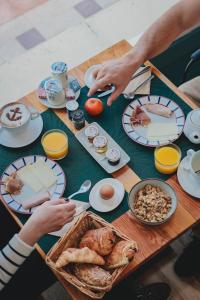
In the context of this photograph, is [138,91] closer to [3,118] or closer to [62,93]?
[62,93]

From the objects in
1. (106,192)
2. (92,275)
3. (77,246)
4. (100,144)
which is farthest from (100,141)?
(92,275)

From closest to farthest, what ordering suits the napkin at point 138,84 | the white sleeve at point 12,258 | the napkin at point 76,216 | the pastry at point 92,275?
the pastry at point 92,275 < the white sleeve at point 12,258 < the napkin at point 76,216 < the napkin at point 138,84

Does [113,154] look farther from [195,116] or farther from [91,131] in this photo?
[195,116]

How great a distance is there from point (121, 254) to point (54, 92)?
2.73 feet

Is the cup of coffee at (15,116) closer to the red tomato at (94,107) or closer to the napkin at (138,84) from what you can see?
the red tomato at (94,107)

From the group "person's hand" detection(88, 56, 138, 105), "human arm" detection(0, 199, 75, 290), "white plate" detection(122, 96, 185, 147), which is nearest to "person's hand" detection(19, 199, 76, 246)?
"human arm" detection(0, 199, 75, 290)

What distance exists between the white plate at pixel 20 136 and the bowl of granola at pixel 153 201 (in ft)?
1.80

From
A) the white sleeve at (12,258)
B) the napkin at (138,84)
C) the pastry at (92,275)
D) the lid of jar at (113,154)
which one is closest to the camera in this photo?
the pastry at (92,275)

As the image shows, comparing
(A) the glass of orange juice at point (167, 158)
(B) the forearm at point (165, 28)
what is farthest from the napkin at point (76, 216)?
(B) the forearm at point (165, 28)

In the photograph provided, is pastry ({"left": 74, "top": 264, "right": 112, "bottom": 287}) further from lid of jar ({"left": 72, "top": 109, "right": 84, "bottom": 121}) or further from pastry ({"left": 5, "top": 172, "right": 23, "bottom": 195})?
lid of jar ({"left": 72, "top": 109, "right": 84, "bottom": 121})

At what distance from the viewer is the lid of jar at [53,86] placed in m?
1.99

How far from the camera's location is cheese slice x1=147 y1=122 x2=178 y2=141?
194 cm

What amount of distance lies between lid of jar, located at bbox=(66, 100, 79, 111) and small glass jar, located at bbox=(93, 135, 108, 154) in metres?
0.18

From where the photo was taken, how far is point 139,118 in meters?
2.00
